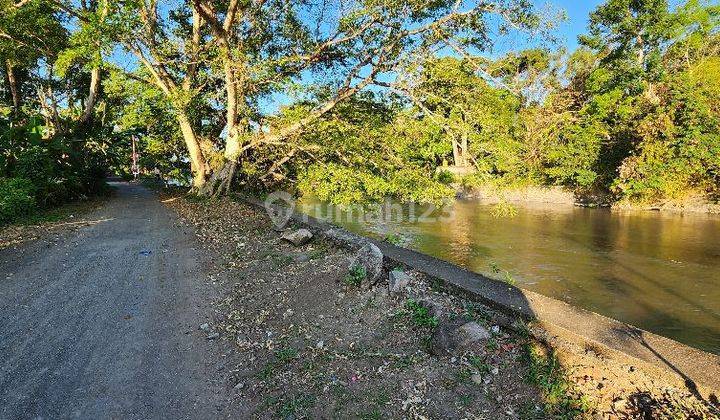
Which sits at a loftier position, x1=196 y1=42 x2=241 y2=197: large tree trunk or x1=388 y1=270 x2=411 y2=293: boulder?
x1=196 y1=42 x2=241 y2=197: large tree trunk

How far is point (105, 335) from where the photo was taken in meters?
4.57

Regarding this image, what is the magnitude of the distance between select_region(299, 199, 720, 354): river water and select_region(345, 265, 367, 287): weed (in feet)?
9.59

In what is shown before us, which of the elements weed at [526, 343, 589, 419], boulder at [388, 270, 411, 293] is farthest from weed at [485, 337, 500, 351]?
boulder at [388, 270, 411, 293]

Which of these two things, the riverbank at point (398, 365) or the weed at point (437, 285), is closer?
the riverbank at point (398, 365)

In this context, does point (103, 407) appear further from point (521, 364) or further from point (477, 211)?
point (477, 211)

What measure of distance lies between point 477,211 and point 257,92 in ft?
40.2

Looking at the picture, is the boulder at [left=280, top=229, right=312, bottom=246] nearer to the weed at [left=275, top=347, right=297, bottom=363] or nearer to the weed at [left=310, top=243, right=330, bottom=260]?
the weed at [left=310, top=243, right=330, bottom=260]

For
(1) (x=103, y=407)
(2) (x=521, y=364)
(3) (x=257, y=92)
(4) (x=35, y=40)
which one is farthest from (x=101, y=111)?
(2) (x=521, y=364)

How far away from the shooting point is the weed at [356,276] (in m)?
5.30

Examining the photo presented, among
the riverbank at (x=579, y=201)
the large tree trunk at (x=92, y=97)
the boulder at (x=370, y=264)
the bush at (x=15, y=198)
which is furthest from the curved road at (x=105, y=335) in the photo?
the riverbank at (x=579, y=201)

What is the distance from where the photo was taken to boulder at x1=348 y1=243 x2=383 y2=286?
17.5 feet

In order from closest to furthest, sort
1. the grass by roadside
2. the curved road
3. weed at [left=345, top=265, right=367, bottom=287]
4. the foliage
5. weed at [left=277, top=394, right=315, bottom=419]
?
weed at [left=277, top=394, right=315, bottom=419] → the curved road → weed at [left=345, top=265, right=367, bottom=287] → the grass by roadside → the foliage

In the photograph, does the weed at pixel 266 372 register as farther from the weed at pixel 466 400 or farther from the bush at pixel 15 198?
the bush at pixel 15 198

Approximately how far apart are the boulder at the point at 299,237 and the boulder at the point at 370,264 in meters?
2.21
